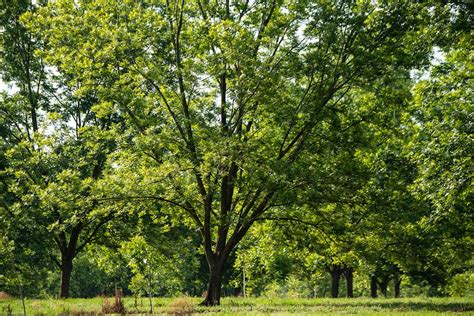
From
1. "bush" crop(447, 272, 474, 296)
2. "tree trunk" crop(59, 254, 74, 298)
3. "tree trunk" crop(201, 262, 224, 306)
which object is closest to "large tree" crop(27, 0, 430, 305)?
"tree trunk" crop(201, 262, 224, 306)

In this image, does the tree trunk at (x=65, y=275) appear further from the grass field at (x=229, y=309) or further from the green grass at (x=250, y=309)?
the grass field at (x=229, y=309)

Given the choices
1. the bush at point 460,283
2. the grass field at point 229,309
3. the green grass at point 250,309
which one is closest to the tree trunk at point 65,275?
the green grass at point 250,309

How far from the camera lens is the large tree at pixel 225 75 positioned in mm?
16141

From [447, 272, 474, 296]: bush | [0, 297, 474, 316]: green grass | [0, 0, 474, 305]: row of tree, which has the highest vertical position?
[0, 0, 474, 305]: row of tree

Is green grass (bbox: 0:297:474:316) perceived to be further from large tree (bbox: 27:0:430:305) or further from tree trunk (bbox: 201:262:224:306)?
large tree (bbox: 27:0:430:305)

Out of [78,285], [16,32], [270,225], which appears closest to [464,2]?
[270,225]

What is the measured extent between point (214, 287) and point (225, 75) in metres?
8.42

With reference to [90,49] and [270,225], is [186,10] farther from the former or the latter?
[270,225]

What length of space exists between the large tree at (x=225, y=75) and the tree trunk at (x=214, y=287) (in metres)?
0.04

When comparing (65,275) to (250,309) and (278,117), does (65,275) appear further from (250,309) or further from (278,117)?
(278,117)

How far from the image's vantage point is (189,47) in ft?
67.3

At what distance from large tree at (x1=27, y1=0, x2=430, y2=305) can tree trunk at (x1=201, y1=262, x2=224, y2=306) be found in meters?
0.04

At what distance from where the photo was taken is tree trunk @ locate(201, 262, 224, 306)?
1839cm

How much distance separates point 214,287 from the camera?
741 inches
